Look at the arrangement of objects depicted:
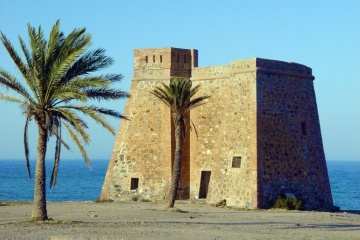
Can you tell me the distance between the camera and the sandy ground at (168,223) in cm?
2238

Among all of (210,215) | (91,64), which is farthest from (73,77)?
(210,215)

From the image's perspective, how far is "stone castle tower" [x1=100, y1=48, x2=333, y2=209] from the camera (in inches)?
1302

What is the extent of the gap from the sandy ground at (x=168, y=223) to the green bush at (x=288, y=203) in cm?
75

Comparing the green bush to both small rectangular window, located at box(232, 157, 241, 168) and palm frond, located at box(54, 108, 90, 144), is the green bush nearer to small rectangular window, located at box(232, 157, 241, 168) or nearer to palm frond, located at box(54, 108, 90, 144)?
small rectangular window, located at box(232, 157, 241, 168)

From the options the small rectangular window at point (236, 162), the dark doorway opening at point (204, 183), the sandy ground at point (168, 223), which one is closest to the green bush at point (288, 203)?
the sandy ground at point (168, 223)

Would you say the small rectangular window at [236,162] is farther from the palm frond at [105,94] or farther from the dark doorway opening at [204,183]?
the palm frond at [105,94]

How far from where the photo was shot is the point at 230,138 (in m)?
34.0

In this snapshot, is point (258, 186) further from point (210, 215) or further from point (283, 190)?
point (210, 215)

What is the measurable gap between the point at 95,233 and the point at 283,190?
42.1 feet

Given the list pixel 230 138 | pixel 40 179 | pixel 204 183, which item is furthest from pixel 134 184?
pixel 40 179

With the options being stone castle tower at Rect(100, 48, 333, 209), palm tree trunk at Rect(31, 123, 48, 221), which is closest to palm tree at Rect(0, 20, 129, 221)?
palm tree trunk at Rect(31, 123, 48, 221)

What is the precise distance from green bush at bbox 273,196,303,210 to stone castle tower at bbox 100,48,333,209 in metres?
0.25

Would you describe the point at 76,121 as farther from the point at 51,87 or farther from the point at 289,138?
the point at 289,138

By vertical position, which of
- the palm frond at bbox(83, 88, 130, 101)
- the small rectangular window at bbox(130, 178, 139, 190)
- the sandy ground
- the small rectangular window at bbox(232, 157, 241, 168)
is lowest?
the sandy ground
